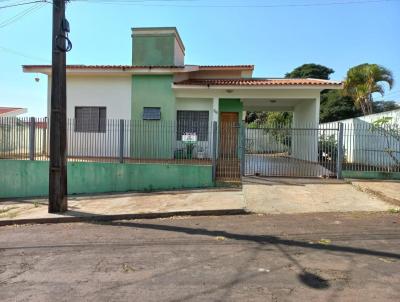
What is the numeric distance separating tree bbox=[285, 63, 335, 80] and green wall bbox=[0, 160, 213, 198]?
3641 centimetres

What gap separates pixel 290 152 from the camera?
13938 millimetres

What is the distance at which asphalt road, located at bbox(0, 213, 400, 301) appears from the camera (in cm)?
452

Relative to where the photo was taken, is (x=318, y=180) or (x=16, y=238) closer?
(x=16, y=238)

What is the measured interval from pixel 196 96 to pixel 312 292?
13596 mm

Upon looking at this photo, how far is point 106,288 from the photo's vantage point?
15.4 ft

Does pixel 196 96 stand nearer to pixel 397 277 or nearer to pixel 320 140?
pixel 320 140

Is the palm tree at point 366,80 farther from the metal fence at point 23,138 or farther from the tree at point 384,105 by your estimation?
the metal fence at point 23,138

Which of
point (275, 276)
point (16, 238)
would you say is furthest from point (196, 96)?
point (275, 276)

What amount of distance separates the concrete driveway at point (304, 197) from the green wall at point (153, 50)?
8.36 meters

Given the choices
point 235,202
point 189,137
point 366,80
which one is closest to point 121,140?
point 189,137

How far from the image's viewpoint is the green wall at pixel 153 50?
61.9 feet

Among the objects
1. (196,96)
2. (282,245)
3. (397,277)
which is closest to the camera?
(397,277)

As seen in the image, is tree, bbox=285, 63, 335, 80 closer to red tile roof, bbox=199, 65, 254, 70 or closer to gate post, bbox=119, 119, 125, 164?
red tile roof, bbox=199, 65, 254, 70

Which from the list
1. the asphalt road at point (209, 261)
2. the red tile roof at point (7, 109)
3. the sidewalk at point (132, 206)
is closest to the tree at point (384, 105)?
the sidewalk at point (132, 206)
